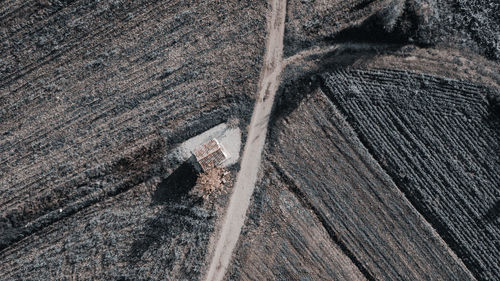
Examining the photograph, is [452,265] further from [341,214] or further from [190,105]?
[190,105]

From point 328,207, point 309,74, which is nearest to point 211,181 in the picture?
point 328,207

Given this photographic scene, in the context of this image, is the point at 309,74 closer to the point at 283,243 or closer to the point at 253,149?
the point at 253,149

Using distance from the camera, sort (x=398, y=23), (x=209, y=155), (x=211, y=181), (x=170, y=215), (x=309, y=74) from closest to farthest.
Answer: (x=209, y=155)
(x=398, y=23)
(x=211, y=181)
(x=309, y=74)
(x=170, y=215)

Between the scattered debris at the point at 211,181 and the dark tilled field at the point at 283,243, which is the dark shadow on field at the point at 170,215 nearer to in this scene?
the scattered debris at the point at 211,181

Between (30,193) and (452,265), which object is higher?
(30,193)

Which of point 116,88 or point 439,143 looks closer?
point 439,143

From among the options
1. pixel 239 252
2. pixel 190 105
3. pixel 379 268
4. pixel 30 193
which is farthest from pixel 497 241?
pixel 30 193

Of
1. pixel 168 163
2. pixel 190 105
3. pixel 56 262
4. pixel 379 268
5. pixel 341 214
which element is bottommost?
pixel 379 268
